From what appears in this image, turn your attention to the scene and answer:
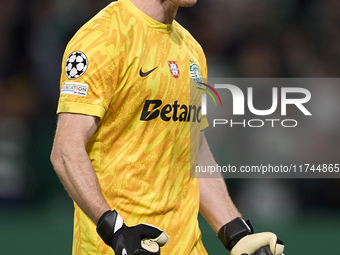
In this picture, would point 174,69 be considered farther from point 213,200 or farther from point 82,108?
point 213,200

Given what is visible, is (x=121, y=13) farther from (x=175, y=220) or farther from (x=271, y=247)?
(x=271, y=247)

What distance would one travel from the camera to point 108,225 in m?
2.00

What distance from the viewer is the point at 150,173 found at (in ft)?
7.63

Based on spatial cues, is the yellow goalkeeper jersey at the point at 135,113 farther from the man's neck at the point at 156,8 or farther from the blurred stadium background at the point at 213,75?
the blurred stadium background at the point at 213,75

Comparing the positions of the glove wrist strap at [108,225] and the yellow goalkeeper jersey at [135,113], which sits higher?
the yellow goalkeeper jersey at [135,113]

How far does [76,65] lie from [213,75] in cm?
431

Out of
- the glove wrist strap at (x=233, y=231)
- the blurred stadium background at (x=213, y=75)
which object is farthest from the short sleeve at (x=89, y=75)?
the blurred stadium background at (x=213, y=75)

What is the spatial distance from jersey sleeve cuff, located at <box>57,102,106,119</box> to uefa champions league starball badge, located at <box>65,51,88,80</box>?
0.35 feet

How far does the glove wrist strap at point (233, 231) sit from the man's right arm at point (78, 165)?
758mm

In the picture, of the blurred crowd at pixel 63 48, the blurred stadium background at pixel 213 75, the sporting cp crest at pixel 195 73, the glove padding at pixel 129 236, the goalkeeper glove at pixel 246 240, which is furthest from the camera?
the blurred crowd at pixel 63 48

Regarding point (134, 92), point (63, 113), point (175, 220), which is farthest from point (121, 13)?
point (175, 220)

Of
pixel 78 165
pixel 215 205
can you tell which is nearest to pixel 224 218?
pixel 215 205

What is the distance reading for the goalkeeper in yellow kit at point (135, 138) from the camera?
6.72ft

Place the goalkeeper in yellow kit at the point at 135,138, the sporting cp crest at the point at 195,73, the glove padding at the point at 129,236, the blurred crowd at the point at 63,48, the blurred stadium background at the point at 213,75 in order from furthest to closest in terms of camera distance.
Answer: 1. the blurred crowd at the point at 63,48
2. the blurred stadium background at the point at 213,75
3. the sporting cp crest at the point at 195,73
4. the goalkeeper in yellow kit at the point at 135,138
5. the glove padding at the point at 129,236
